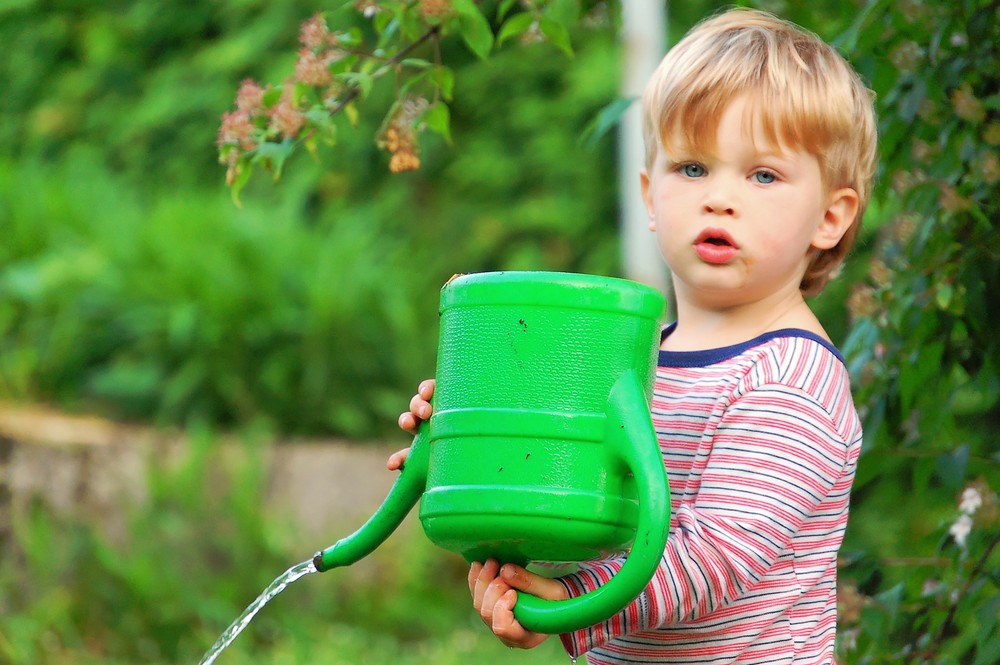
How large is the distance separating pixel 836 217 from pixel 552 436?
60 centimetres

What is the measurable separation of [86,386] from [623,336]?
4937 mm

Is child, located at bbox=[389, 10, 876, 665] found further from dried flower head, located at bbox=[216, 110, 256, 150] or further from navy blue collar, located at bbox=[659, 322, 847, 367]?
dried flower head, located at bbox=[216, 110, 256, 150]

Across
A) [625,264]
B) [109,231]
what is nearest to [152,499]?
[109,231]

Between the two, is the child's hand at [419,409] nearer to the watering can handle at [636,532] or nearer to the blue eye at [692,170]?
the watering can handle at [636,532]

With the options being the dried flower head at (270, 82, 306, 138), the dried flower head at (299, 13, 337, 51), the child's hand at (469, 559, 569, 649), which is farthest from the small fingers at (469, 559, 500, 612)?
the dried flower head at (299, 13, 337, 51)

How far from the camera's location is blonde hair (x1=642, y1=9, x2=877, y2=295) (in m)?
1.76

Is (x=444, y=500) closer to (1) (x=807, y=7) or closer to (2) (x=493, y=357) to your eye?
(2) (x=493, y=357)

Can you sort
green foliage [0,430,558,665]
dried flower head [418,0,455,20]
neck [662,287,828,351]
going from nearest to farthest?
neck [662,287,828,351]
dried flower head [418,0,455,20]
green foliage [0,430,558,665]

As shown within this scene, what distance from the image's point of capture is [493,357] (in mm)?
1583

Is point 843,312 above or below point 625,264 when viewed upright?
above

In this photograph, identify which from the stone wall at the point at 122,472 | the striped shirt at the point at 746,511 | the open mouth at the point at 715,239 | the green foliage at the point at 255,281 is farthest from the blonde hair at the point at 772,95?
the stone wall at the point at 122,472

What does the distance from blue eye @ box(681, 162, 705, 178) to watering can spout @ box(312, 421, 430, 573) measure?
1.52 ft

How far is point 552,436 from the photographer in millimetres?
1535

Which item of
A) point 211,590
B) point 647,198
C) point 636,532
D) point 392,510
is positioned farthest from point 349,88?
point 211,590
